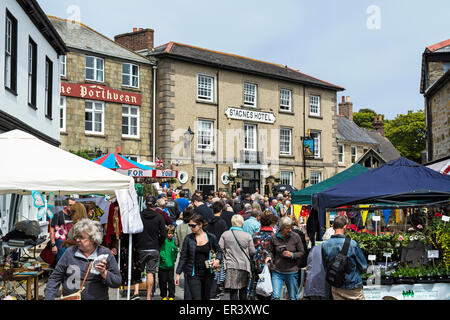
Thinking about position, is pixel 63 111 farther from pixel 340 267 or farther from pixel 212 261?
pixel 340 267

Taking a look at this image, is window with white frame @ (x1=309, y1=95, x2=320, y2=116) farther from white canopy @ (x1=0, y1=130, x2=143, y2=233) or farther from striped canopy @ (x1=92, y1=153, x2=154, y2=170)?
white canopy @ (x1=0, y1=130, x2=143, y2=233)

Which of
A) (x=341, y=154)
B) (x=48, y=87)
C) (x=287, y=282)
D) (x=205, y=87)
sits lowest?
(x=287, y=282)

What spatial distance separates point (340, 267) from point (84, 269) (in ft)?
10.5

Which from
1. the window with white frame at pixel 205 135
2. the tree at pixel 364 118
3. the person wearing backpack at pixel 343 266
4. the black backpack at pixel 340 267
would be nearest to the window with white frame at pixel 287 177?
the window with white frame at pixel 205 135

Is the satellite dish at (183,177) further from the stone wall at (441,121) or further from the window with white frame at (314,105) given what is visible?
the stone wall at (441,121)

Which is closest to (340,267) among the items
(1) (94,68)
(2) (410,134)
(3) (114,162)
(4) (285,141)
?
(3) (114,162)

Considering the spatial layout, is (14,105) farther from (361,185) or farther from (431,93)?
(431,93)

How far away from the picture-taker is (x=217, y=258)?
8.15 m

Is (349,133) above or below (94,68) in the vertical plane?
below

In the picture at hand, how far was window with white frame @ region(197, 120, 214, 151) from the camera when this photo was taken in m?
30.9

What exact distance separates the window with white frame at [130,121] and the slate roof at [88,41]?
269cm

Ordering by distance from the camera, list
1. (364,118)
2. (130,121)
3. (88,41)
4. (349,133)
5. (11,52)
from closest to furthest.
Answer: (11,52) < (88,41) < (130,121) < (349,133) < (364,118)

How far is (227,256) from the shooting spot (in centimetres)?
854

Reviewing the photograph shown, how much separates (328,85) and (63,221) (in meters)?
29.7
